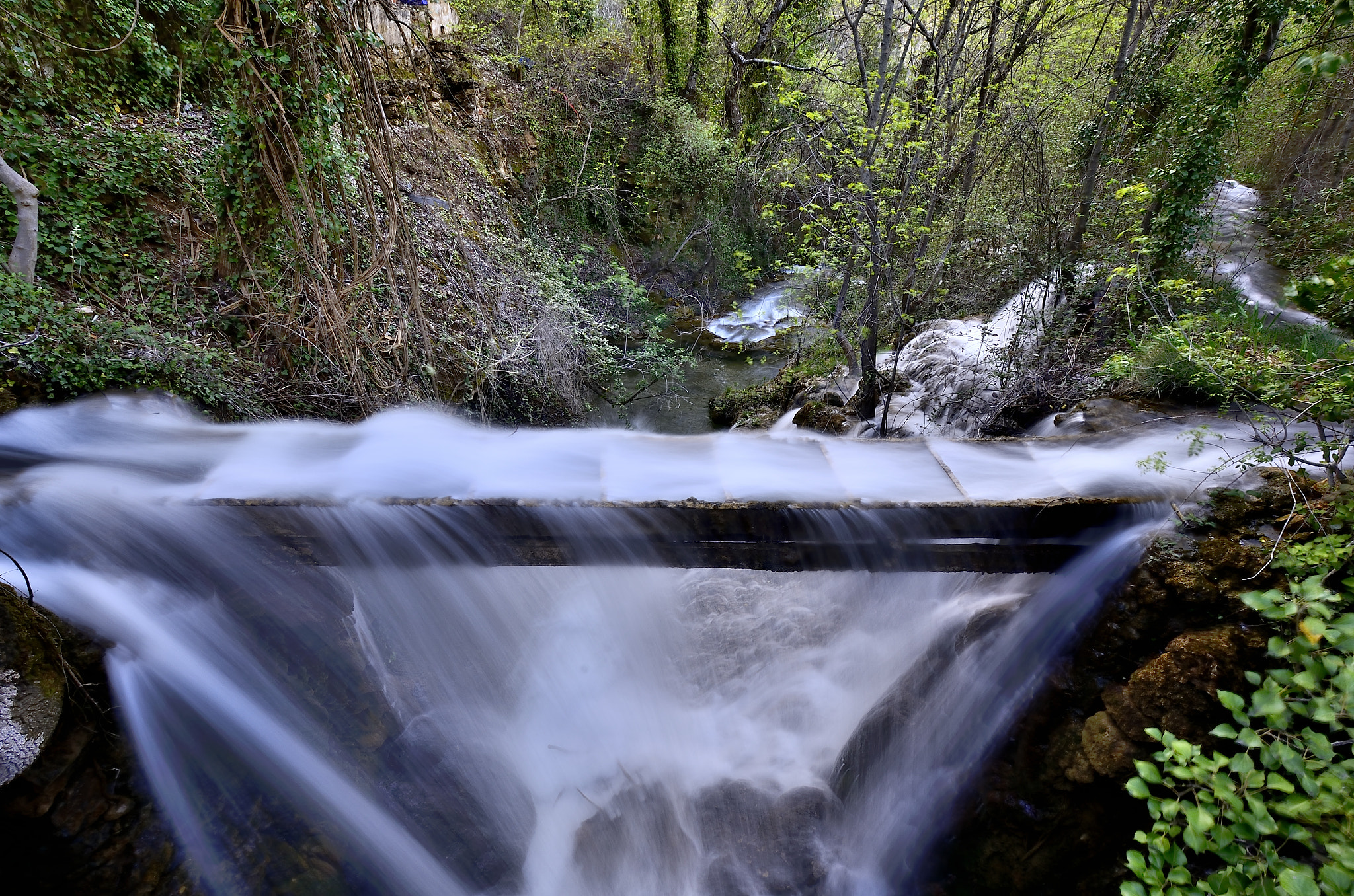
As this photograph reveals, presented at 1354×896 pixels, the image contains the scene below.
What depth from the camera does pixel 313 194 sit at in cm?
443

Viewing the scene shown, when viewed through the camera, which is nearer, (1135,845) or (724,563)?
(1135,845)

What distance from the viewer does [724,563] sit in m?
3.54

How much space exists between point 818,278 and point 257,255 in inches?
241

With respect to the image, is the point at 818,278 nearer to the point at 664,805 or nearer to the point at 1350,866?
the point at 664,805

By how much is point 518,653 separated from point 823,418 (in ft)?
15.6

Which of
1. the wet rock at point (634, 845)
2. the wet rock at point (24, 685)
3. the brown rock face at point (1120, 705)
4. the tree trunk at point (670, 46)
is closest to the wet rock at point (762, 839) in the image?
the wet rock at point (634, 845)

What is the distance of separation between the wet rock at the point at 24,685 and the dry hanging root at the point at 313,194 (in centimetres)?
236

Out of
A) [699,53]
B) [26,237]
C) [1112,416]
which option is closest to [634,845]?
[1112,416]

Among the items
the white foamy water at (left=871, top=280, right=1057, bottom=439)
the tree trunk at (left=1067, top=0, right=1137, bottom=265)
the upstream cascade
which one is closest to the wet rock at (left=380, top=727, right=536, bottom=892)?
the upstream cascade

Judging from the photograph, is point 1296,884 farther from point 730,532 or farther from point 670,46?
point 670,46

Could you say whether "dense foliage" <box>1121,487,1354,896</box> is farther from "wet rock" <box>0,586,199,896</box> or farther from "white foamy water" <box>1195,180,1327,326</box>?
"white foamy water" <box>1195,180,1327,326</box>

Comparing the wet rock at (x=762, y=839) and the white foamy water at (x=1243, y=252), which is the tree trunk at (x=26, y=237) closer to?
the wet rock at (x=762, y=839)

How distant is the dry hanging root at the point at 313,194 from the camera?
382 cm

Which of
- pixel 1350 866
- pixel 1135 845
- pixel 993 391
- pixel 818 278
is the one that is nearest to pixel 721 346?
pixel 818 278
